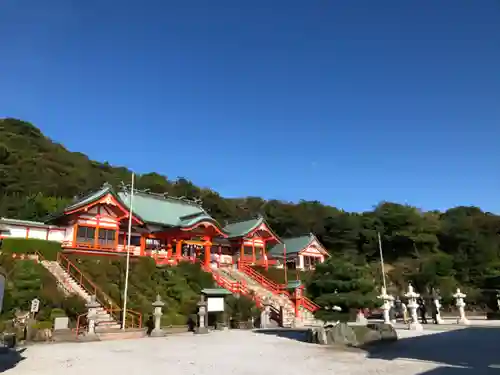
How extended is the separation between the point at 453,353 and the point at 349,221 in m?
50.4

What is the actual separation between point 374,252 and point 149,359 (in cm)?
5212

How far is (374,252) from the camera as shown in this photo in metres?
58.1

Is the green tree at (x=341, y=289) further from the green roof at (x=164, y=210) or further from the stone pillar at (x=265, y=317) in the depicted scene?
the green roof at (x=164, y=210)

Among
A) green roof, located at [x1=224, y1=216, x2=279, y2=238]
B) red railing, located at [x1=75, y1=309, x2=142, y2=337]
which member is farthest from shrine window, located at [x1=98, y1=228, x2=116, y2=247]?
green roof, located at [x1=224, y1=216, x2=279, y2=238]

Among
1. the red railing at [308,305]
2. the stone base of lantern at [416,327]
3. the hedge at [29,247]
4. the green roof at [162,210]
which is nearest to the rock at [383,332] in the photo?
the stone base of lantern at [416,327]

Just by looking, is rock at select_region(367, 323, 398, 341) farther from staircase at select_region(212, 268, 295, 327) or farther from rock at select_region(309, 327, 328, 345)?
staircase at select_region(212, 268, 295, 327)

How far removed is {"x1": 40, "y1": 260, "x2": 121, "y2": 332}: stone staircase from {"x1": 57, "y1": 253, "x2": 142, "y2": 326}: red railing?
0.66ft

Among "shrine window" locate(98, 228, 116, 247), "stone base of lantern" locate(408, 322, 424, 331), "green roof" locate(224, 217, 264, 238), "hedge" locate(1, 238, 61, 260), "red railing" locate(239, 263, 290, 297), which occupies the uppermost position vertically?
"green roof" locate(224, 217, 264, 238)

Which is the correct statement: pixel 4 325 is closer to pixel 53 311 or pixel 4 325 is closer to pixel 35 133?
pixel 53 311

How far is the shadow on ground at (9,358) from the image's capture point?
33.2 ft

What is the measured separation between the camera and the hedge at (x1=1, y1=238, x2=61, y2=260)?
23.4 m

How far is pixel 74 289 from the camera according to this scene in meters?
20.6

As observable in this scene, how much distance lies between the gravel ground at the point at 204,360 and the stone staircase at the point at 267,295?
9.77 meters

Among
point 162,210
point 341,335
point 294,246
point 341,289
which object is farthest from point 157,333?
point 294,246
